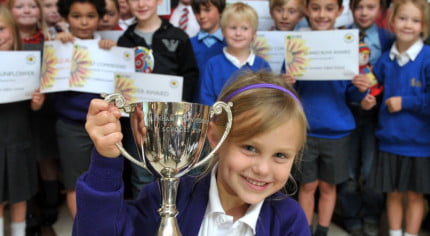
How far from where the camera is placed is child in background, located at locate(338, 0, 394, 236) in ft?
7.48

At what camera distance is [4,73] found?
6.22 ft

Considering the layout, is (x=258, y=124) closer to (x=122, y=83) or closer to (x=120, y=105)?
(x=120, y=105)

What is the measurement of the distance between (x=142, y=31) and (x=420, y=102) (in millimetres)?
1460

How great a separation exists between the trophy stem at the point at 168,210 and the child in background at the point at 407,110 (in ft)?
5.28

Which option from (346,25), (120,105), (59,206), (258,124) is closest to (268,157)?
(258,124)

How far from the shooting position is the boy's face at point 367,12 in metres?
2.27

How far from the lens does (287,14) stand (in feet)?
8.00

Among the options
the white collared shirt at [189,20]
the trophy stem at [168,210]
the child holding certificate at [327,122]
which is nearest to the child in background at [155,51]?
the white collared shirt at [189,20]

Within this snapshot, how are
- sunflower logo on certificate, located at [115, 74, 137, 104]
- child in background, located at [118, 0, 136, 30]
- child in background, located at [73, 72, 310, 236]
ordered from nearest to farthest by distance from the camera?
child in background, located at [73, 72, 310, 236]
sunflower logo on certificate, located at [115, 74, 137, 104]
child in background, located at [118, 0, 136, 30]

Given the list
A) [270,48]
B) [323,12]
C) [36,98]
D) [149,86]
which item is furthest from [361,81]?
[36,98]

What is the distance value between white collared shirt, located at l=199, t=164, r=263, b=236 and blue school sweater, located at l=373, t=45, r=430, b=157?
1400 mm

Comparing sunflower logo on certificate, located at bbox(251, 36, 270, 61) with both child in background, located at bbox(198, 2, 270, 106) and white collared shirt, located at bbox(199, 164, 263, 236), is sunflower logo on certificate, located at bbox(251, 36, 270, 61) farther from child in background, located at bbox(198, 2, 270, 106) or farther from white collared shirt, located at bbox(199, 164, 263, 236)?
white collared shirt, located at bbox(199, 164, 263, 236)

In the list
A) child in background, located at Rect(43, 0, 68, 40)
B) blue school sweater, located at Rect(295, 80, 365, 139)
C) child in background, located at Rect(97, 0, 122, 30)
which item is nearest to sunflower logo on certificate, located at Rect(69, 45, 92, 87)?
child in background, located at Rect(97, 0, 122, 30)

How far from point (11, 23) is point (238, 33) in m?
1.13
